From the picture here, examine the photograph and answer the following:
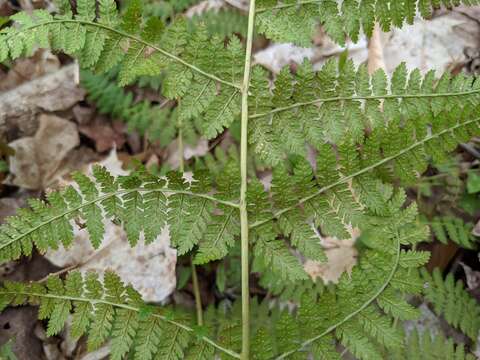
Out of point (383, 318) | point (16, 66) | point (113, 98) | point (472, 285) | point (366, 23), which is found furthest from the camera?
point (16, 66)

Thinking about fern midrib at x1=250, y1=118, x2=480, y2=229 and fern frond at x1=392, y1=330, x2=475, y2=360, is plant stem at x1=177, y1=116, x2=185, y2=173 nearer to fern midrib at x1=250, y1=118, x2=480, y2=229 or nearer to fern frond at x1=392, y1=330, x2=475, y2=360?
fern midrib at x1=250, y1=118, x2=480, y2=229

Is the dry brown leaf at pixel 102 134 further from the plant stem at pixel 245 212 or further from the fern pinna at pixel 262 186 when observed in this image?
the plant stem at pixel 245 212

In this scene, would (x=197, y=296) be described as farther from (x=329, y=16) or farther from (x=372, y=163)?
(x=329, y=16)

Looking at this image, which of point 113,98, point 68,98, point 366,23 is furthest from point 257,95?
point 68,98

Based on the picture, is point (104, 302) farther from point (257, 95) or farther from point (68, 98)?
point (68, 98)

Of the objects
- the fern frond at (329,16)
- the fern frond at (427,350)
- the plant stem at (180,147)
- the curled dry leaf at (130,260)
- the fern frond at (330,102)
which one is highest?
the fern frond at (329,16)

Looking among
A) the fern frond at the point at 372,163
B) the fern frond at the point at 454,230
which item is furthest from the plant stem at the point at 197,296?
the fern frond at the point at 454,230

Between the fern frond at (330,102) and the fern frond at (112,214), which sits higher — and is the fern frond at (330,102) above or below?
above

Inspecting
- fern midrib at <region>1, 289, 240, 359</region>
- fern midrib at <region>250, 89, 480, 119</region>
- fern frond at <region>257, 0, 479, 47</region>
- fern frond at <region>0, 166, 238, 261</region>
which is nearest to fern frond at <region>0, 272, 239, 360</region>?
fern midrib at <region>1, 289, 240, 359</region>

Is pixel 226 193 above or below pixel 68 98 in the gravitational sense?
above
